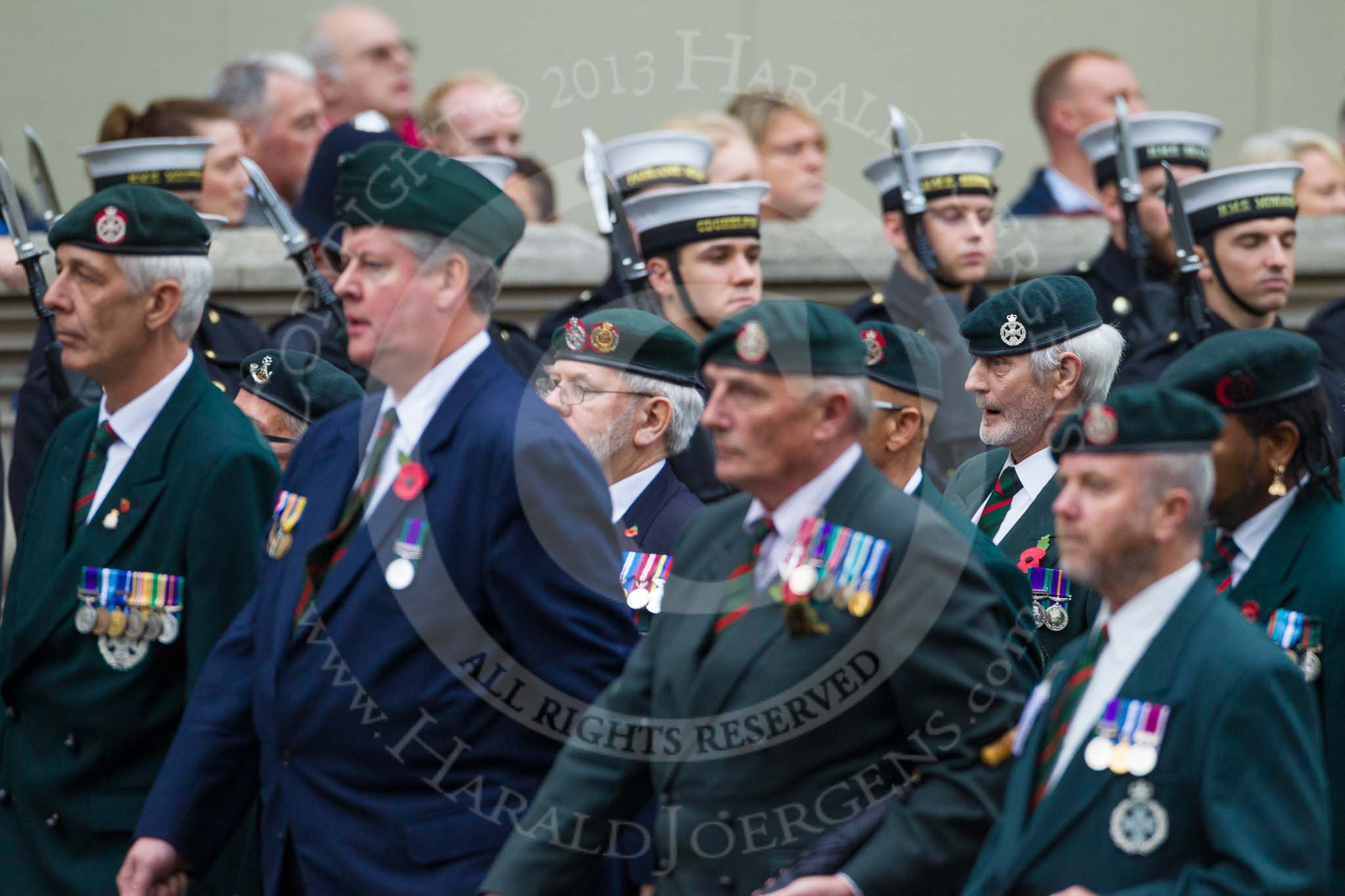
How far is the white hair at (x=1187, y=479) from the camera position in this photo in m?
3.38

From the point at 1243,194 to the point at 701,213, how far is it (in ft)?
5.95

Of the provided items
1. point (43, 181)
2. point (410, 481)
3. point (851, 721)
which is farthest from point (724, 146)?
point (851, 721)

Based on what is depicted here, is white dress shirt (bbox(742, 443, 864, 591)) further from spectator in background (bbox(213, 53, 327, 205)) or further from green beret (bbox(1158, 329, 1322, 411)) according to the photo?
spectator in background (bbox(213, 53, 327, 205))

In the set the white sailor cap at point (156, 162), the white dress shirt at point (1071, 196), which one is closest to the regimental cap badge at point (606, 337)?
the white sailor cap at point (156, 162)

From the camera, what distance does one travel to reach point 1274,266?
6.98m

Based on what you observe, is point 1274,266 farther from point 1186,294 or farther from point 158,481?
point 158,481

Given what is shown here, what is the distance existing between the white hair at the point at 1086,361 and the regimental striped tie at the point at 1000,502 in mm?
247

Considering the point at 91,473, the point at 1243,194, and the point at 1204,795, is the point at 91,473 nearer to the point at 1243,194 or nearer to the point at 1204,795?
the point at 1204,795

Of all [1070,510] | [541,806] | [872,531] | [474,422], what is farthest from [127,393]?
[1070,510]

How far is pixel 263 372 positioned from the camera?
577 cm

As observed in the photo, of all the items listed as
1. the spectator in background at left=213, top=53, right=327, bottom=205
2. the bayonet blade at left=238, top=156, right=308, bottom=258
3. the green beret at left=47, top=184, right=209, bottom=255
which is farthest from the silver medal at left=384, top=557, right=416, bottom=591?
the spectator in background at left=213, top=53, right=327, bottom=205

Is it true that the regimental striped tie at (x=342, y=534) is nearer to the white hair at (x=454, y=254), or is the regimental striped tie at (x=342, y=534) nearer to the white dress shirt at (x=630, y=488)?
the white hair at (x=454, y=254)

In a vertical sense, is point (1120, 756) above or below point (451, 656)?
above

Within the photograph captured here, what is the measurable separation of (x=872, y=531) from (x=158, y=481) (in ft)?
6.19
